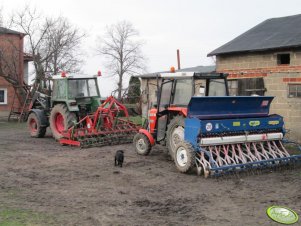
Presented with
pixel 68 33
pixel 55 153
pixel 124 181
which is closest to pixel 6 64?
pixel 68 33

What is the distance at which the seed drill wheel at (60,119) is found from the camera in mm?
12180

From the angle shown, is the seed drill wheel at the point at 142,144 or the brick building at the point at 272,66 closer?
the seed drill wheel at the point at 142,144

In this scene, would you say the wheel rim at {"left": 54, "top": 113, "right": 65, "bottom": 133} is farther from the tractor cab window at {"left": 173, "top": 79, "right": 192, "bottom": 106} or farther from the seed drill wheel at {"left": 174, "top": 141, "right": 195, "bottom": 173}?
the seed drill wheel at {"left": 174, "top": 141, "right": 195, "bottom": 173}

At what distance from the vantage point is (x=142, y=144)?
9.93 meters

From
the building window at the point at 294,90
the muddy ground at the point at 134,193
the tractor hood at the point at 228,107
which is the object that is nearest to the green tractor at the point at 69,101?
the muddy ground at the point at 134,193

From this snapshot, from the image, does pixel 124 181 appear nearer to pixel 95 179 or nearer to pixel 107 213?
pixel 95 179

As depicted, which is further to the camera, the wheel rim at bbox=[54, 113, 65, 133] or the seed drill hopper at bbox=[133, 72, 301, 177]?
the wheel rim at bbox=[54, 113, 65, 133]

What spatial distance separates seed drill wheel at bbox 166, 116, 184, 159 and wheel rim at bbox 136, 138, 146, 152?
1.12 m

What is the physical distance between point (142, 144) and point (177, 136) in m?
1.48

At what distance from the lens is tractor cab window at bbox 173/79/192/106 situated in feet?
29.1

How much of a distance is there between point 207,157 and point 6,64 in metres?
17.3

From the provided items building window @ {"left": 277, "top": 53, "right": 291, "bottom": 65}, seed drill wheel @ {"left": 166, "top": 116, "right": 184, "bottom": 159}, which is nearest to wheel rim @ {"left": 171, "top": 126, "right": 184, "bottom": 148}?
seed drill wheel @ {"left": 166, "top": 116, "right": 184, "bottom": 159}

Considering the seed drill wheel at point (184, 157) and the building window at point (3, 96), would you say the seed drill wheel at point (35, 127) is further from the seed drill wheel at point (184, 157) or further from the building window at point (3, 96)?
the building window at point (3, 96)

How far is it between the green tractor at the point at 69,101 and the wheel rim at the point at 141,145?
2.93 m
